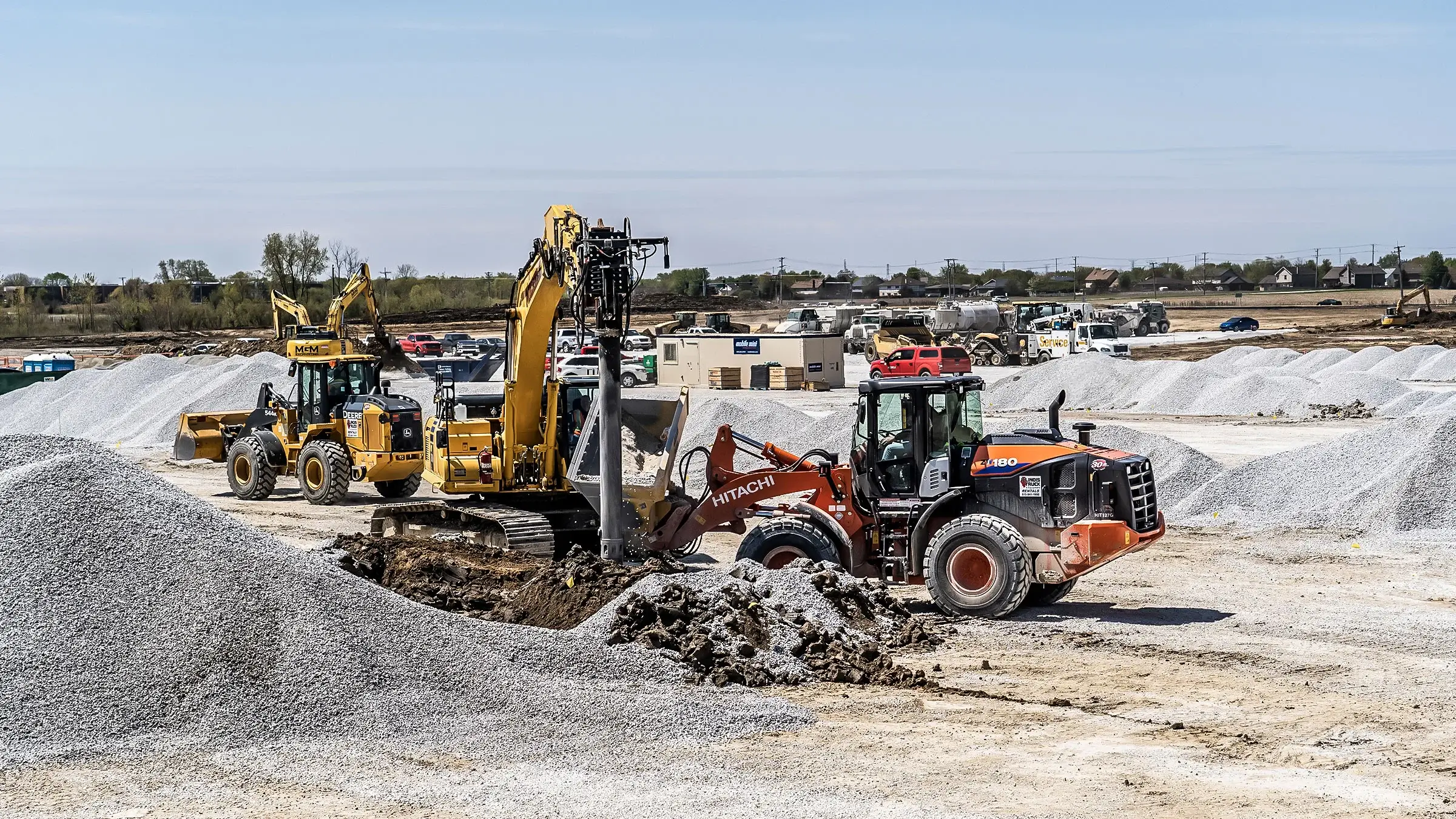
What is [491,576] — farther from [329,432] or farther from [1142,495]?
[329,432]

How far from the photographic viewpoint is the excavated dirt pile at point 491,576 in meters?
13.3

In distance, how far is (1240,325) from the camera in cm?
7781

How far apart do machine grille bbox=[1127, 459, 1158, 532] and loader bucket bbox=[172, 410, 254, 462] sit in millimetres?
17246

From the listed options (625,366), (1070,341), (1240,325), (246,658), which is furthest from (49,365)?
(1240,325)

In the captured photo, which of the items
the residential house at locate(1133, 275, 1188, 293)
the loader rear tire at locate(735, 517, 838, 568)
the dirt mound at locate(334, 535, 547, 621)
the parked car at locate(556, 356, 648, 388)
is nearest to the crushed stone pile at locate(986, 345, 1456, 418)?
the parked car at locate(556, 356, 648, 388)

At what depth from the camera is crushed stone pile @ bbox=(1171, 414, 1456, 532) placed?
1947 centimetres

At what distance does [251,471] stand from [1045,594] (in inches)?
565

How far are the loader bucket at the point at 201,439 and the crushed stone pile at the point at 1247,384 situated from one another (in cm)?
2182

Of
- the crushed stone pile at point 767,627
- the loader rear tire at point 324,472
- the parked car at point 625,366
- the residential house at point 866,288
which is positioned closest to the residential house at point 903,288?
the residential house at point 866,288

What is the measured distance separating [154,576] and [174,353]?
188 ft

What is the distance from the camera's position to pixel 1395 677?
1190 cm

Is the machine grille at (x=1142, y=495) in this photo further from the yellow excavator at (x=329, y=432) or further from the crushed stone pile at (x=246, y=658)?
the yellow excavator at (x=329, y=432)

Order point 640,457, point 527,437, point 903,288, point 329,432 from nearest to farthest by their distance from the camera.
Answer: point 640,457
point 527,437
point 329,432
point 903,288

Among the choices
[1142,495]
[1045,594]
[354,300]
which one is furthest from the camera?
[354,300]
